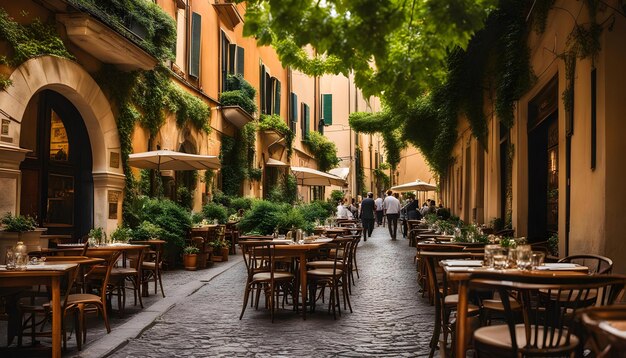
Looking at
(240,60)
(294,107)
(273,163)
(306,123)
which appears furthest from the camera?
(306,123)

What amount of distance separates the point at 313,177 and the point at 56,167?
1319 centimetres

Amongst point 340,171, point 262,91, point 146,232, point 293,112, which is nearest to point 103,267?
point 146,232

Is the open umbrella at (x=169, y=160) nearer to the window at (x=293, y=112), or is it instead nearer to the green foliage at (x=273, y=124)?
the green foliage at (x=273, y=124)

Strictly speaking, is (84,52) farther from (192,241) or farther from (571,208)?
(571,208)

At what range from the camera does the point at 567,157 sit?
27.8 ft

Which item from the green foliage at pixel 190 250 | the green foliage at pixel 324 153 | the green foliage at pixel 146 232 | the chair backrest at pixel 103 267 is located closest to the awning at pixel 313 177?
the green foliage at pixel 324 153

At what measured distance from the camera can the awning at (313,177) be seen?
2294 centimetres

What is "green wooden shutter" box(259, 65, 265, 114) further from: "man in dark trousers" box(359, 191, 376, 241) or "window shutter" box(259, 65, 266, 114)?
"man in dark trousers" box(359, 191, 376, 241)

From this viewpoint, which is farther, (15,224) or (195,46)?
(195,46)

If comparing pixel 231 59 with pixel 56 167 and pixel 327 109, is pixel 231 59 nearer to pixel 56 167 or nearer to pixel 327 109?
pixel 56 167

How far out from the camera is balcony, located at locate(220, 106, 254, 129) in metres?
19.7

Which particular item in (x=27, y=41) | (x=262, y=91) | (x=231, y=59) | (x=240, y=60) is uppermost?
(x=240, y=60)

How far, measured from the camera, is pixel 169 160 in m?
13.0

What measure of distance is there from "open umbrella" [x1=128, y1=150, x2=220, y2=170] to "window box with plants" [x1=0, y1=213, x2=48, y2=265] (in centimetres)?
415
